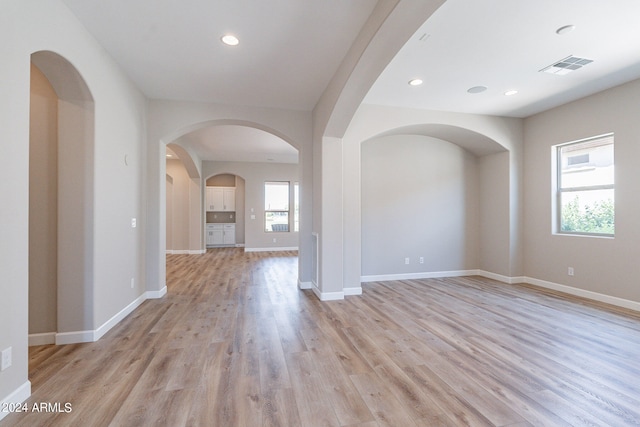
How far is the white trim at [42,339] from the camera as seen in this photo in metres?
2.50

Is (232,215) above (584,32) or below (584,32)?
below

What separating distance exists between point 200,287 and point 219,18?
3.86 m

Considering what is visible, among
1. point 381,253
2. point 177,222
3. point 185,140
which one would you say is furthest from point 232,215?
point 381,253

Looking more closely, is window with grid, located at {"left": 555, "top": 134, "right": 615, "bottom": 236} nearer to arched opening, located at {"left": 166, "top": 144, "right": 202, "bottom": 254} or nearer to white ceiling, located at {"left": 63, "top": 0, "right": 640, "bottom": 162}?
white ceiling, located at {"left": 63, "top": 0, "right": 640, "bottom": 162}

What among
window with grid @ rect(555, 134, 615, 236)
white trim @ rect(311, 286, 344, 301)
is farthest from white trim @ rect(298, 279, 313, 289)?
window with grid @ rect(555, 134, 615, 236)

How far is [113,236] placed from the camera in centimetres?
299

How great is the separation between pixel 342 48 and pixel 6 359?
3538 millimetres

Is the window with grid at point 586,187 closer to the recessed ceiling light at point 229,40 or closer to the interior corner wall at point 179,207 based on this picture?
the recessed ceiling light at point 229,40

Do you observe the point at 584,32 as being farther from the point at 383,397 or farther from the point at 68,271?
the point at 68,271

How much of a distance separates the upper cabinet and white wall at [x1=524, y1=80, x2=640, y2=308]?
8782 mm

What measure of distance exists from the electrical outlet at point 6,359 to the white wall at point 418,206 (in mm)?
4273

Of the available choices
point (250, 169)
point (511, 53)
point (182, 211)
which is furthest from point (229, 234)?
point (511, 53)

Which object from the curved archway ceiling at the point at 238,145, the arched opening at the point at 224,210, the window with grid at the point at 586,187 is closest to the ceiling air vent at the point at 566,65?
the window with grid at the point at 586,187

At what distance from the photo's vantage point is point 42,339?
252cm
